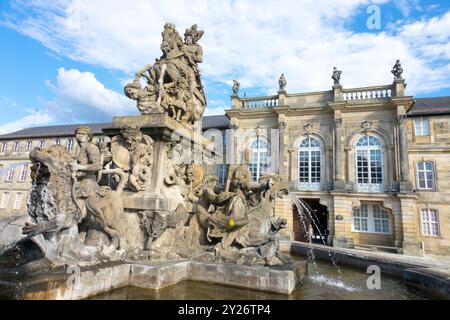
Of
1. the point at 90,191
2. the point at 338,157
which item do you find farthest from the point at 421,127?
the point at 90,191

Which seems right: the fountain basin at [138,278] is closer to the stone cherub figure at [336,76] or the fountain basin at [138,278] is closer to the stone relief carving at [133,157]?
the stone relief carving at [133,157]

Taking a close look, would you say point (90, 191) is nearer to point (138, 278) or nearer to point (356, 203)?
point (138, 278)

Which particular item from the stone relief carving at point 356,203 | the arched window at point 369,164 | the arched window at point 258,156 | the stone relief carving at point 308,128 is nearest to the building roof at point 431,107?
the arched window at point 369,164

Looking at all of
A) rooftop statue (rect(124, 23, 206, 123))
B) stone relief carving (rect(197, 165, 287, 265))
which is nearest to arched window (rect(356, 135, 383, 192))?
stone relief carving (rect(197, 165, 287, 265))

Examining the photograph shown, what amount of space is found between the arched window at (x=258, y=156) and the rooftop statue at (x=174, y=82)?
18651 millimetres

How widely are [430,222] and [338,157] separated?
26.7 ft

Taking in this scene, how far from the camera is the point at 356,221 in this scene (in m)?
22.5

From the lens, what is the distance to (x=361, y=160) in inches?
888

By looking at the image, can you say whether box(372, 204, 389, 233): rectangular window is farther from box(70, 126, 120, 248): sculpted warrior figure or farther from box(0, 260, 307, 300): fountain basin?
box(70, 126, 120, 248): sculpted warrior figure

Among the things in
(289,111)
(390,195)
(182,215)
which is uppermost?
(289,111)

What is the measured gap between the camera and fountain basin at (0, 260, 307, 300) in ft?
9.04

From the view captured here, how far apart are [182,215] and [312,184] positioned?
64.8 ft
